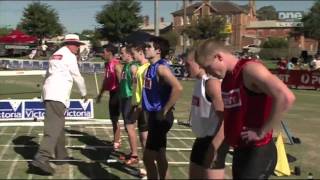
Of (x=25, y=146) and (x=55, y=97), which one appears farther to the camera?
(x=25, y=146)

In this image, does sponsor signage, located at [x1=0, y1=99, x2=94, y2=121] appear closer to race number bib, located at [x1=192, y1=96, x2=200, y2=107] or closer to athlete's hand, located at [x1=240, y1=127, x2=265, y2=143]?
race number bib, located at [x1=192, y1=96, x2=200, y2=107]

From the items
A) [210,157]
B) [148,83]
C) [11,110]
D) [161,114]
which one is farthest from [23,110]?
[210,157]

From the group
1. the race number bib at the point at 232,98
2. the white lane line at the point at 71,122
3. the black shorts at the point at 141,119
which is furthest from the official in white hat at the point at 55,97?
the white lane line at the point at 71,122

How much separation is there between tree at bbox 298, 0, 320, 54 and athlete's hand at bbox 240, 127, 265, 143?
80952mm

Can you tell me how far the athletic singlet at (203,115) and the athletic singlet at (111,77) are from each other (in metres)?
4.20

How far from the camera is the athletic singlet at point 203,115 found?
4934 millimetres

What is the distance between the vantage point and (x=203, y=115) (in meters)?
4.98

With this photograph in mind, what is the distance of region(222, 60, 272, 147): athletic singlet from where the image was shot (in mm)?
4082

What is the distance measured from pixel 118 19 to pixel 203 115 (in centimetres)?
6786

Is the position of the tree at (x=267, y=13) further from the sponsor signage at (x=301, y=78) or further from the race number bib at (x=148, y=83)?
the race number bib at (x=148, y=83)

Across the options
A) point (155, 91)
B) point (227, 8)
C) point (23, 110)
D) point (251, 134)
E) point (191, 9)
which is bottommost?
point (23, 110)

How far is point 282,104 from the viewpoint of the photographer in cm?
381

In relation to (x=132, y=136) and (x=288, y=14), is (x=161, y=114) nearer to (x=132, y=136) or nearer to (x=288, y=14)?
(x=132, y=136)

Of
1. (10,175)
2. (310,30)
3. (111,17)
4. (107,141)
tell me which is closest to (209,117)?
(10,175)
